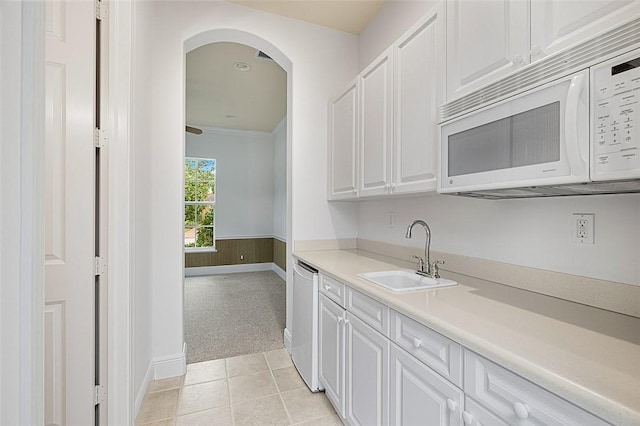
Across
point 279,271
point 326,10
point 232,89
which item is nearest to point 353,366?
point 326,10

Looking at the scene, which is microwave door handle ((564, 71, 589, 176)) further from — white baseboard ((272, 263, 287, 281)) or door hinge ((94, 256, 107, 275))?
white baseboard ((272, 263, 287, 281))

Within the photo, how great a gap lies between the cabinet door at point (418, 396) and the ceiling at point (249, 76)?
8.75 ft

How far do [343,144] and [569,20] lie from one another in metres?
1.69

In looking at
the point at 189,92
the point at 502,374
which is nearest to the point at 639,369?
the point at 502,374

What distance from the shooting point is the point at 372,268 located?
192 cm

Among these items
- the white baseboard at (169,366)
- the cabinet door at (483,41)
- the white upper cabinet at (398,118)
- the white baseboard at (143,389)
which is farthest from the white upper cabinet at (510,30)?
the white baseboard at (169,366)

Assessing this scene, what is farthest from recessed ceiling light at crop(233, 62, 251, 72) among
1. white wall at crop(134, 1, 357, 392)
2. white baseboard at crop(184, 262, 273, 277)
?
white baseboard at crop(184, 262, 273, 277)

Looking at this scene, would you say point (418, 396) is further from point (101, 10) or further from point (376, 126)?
point (101, 10)

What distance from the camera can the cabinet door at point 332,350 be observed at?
1.72 meters

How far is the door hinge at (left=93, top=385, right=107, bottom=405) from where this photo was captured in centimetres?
156

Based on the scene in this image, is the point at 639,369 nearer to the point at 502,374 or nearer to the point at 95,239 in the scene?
the point at 502,374

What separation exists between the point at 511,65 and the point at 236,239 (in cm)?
→ 582

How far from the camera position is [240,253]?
6.30 metres

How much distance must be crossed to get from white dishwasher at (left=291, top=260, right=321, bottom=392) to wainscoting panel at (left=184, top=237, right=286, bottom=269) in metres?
3.33
